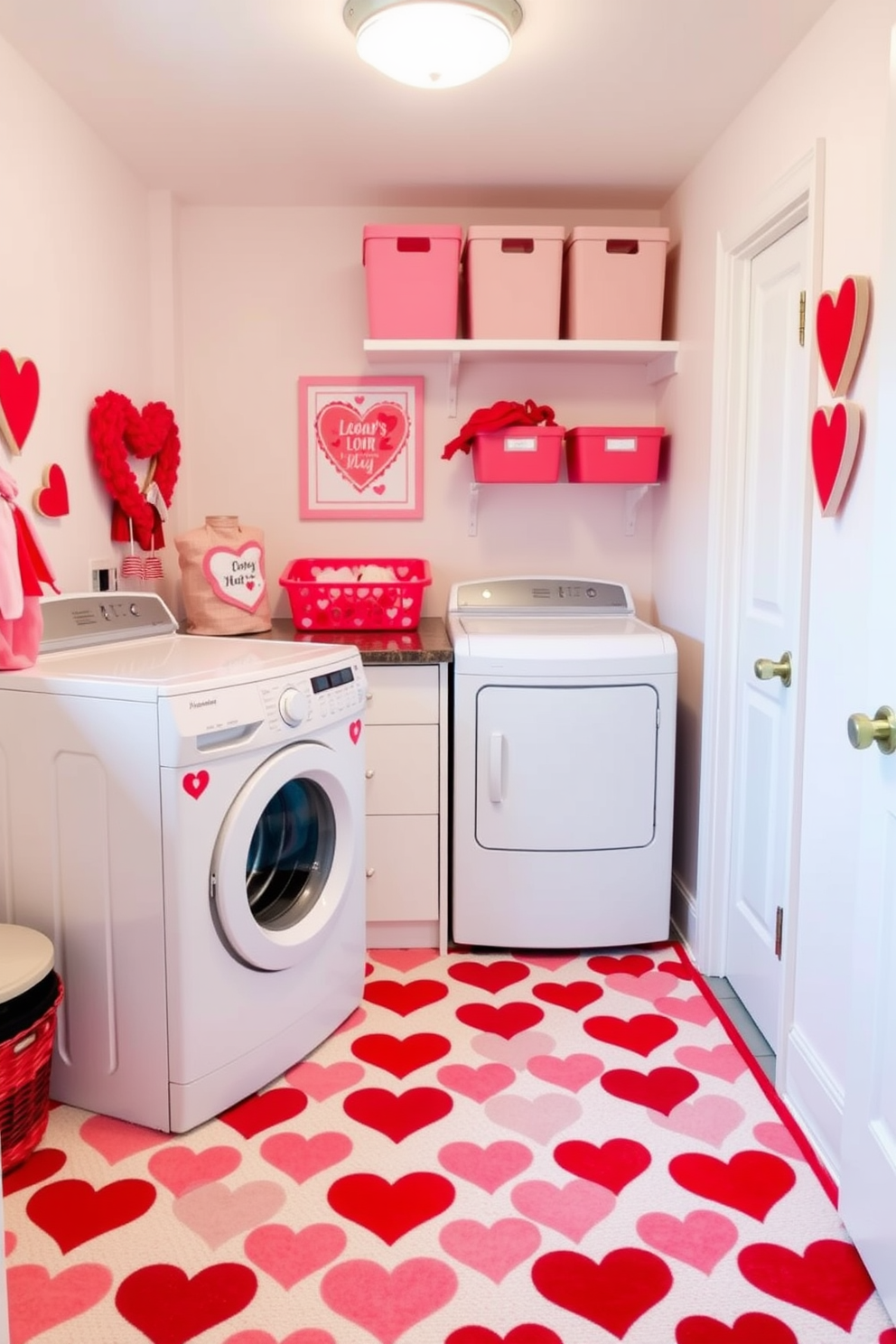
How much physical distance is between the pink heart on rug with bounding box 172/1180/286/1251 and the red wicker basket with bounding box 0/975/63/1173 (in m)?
0.34

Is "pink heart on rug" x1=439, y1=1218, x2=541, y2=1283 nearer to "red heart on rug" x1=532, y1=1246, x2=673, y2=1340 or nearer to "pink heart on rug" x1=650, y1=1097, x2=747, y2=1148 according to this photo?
"red heart on rug" x1=532, y1=1246, x2=673, y2=1340

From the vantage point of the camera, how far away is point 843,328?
1.83 m

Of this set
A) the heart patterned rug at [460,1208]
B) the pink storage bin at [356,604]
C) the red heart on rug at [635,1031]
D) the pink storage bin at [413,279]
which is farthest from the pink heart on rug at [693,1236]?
the pink storage bin at [413,279]

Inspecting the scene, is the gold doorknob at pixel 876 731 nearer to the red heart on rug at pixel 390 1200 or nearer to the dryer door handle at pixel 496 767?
the red heart on rug at pixel 390 1200

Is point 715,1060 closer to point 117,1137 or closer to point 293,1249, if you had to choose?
point 293,1249

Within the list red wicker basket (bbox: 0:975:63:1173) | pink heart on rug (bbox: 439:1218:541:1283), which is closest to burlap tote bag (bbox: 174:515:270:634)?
red wicker basket (bbox: 0:975:63:1173)

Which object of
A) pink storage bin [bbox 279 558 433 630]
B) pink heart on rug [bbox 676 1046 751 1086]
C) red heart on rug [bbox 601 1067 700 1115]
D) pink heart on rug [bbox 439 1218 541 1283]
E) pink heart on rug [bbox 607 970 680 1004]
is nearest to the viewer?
pink heart on rug [bbox 439 1218 541 1283]

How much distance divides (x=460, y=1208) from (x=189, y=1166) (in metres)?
0.52

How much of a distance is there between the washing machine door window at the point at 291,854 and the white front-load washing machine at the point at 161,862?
2 centimetres

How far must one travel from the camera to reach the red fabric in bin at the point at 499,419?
3.07 m

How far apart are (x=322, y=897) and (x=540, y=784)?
2.36 feet

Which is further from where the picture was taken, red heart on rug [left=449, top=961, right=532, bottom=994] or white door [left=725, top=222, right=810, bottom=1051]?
red heart on rug [left=449, top=961, right=532, bottom=994]

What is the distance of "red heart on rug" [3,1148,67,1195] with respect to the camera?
190 centimetres

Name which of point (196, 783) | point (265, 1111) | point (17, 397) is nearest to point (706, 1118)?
point (265, 1111)
